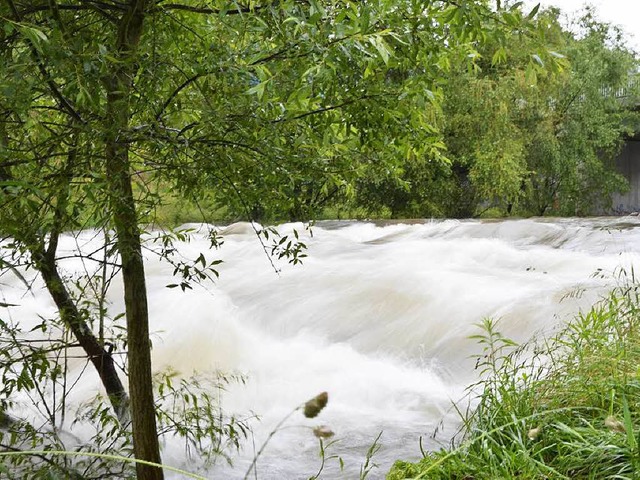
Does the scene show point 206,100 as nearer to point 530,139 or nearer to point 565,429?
point 565,429

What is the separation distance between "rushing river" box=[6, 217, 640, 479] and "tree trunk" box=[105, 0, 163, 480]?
0.50 m

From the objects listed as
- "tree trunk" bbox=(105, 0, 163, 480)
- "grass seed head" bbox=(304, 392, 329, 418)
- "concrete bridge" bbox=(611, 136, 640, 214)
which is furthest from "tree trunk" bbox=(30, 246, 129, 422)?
"concrete bridge" bbox=(611, 136, 640, 214)

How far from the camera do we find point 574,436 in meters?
2.54

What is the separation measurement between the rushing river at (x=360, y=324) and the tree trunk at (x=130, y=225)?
1.65ft

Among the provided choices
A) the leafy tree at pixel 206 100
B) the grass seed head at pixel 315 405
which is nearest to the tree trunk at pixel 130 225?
the leafy tree at pixel 206 100

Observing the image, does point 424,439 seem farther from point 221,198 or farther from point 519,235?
point 519,235

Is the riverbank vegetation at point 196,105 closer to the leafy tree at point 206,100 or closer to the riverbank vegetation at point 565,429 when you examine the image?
the leafy tree at point 206,100

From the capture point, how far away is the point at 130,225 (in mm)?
2723

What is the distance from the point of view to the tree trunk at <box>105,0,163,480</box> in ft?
8.24

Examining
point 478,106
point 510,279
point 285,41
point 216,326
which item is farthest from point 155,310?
point 478,106

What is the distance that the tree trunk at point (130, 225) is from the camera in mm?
2512

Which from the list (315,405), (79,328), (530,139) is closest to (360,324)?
(315,405)

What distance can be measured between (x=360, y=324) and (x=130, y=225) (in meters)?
4.19

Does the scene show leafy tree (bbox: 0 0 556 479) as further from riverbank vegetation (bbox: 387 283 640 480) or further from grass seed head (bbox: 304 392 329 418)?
grass seed head (bbox: 304 392 329 418)
